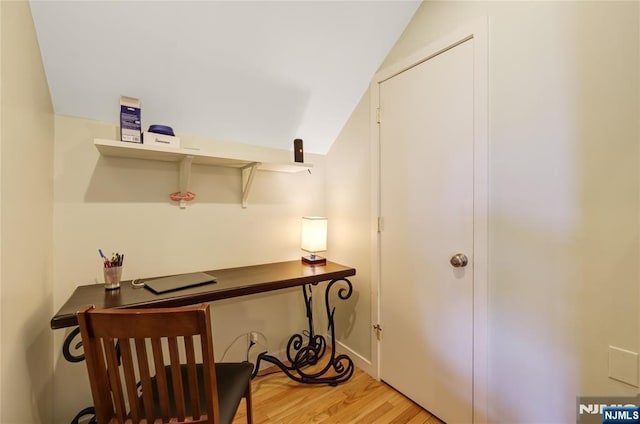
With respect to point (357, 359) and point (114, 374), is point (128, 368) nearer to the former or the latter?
point (114, 374)

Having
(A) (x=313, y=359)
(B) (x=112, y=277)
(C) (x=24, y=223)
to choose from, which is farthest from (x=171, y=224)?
(A) (x=313, y=359)

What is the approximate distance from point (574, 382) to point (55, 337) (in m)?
2.37

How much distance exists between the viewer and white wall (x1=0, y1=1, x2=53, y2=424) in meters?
0.83

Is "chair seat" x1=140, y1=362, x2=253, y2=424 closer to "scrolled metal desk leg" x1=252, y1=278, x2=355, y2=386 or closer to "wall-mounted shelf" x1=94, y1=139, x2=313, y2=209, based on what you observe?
"scrolled metal desk leg" x1=252, y1=278, x2=355, y2=386

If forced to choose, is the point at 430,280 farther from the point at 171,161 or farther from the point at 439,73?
the point at 171,161

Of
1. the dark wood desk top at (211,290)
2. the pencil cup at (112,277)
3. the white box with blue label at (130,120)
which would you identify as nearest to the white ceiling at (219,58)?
the white box with blue label at (130,120)

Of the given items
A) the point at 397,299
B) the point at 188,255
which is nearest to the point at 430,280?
the point at 397,299

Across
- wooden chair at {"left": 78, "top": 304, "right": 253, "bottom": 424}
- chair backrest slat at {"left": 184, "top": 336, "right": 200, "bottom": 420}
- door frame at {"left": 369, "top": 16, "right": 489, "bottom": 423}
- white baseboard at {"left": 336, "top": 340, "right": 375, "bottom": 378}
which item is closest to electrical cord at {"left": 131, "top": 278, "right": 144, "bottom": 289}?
wooden chair at {"left": 78, "top": 304, "right": 253, "bottom": 424}

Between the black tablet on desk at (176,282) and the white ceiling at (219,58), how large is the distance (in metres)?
0.89

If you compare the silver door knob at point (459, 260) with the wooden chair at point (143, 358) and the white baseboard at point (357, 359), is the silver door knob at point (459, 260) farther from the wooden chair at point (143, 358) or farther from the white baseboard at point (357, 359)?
the wooden chair at point (143, 358)

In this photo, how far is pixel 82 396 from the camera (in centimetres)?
146

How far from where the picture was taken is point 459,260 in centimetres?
142

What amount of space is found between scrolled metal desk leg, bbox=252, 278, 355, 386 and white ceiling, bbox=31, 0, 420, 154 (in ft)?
4.18

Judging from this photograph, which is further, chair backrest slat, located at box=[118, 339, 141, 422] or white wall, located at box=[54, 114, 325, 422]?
white wall, located at box=[54, 114, 325, 422]
